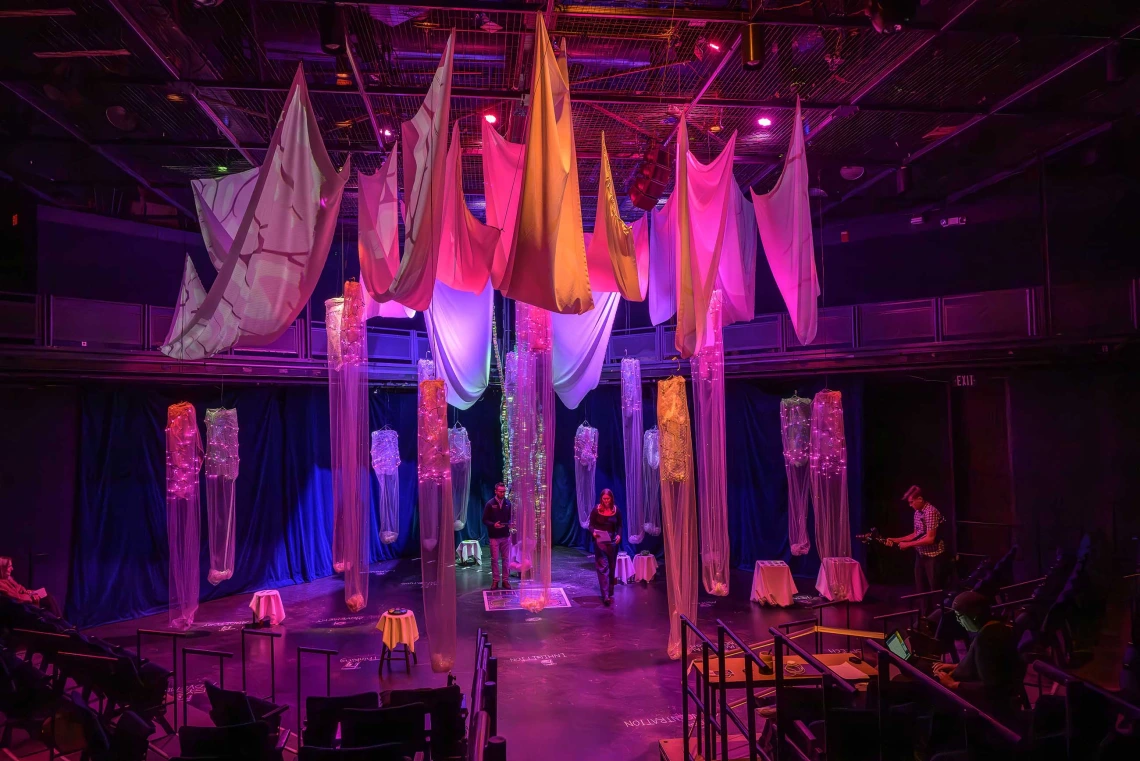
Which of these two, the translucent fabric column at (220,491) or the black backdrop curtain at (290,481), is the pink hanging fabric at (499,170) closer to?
the translucent fabric column at (220,491)

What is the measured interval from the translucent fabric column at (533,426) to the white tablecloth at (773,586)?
4.57 m

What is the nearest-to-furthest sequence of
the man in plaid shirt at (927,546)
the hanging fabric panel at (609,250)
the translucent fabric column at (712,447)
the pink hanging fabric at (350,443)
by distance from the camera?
the hanging fabric panel at (609,250), the pink hanging fabric at (350,443), the translucent fabric column at (712,447), the man in plaid shirt at (927,546)

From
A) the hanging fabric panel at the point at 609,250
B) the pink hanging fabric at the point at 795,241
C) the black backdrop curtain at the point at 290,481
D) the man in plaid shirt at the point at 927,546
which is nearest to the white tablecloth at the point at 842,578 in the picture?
the man in plaid shirt at the point at 927,546

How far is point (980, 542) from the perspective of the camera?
1048cm

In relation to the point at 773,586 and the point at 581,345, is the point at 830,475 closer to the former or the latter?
the point at 773,586

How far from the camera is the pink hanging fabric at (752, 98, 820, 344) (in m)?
5.71

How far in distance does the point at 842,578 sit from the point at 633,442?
10.9ft

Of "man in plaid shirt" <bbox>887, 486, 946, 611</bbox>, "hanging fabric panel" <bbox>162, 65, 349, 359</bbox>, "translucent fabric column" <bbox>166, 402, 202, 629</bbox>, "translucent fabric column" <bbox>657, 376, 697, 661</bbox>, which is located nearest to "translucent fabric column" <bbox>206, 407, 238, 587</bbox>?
"translucent fabric column" <bbox>166, 402, 202, 629</bbox>

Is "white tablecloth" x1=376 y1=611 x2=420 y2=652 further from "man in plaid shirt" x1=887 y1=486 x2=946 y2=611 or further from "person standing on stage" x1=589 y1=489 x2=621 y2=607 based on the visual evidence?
"man in plaid shirt" x1=887 y1=486 x2=946 y2=611

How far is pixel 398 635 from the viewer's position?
7094 mm

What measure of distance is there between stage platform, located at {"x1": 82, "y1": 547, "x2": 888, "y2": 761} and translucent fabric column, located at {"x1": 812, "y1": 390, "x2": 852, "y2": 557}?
909 millimetres

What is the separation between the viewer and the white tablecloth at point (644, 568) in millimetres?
10984

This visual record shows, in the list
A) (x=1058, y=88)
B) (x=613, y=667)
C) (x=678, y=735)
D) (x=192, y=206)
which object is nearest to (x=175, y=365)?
(x=192, y=206)

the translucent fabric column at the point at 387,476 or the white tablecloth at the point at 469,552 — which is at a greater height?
the translucent fabric column at the point at 387,476
